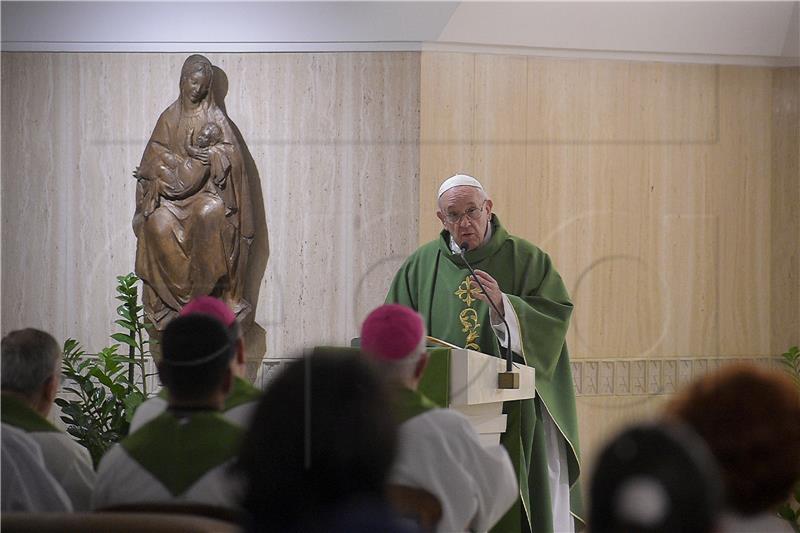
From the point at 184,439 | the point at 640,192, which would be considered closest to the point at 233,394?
the point at 184,439

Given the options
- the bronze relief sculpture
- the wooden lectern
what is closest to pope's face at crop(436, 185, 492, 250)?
the wooden lectern

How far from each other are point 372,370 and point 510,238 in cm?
250

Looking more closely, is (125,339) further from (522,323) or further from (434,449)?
(434,449)

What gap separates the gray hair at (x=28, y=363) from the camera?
2479mm

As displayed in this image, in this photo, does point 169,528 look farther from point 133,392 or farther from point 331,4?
point 331,4

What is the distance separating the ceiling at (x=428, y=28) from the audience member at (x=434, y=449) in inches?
74.2

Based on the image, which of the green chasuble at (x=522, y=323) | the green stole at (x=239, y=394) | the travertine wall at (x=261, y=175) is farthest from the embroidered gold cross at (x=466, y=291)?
the green stole at (x=239, y=394)

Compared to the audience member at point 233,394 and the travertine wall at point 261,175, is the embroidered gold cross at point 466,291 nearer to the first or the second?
the travertine wall at point 261,175

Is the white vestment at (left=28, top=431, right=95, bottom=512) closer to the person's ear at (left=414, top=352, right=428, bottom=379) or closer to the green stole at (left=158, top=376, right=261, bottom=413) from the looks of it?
the green stole at (left=158, top=376, right=261, bottom=413)

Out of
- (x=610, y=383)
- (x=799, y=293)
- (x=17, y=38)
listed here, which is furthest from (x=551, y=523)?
(x=17, y=38)

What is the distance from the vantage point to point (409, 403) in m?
2.39

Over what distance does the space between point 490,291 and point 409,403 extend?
A: 66.8 inches

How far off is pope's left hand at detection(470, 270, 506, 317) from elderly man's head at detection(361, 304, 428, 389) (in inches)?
53.8

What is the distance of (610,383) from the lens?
15.5 ft
